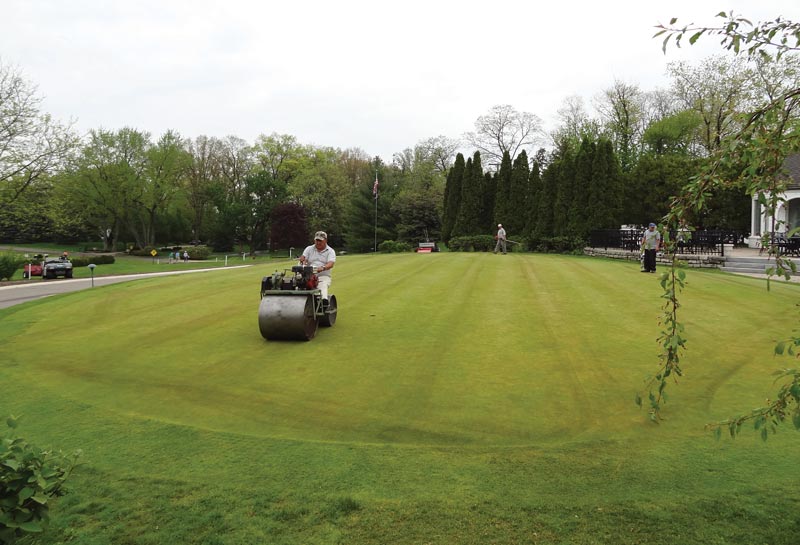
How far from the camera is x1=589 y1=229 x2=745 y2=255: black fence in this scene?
24.5 meters

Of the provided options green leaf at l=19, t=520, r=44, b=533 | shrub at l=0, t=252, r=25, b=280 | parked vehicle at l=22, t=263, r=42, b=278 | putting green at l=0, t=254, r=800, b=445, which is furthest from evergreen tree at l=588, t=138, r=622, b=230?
parked vehicle at l=22, t=263, r=42, b=278

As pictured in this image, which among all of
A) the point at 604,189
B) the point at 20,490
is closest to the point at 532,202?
the point at 604,189

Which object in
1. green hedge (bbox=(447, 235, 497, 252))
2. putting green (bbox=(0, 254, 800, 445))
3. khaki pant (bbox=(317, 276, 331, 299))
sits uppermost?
green hedge (bbox=(447, 235, 497, 252))

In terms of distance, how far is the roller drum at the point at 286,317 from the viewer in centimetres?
921

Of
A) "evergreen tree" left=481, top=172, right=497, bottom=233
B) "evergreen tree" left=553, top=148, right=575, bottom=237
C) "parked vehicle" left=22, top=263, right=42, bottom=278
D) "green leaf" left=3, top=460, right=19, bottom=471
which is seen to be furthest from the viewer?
"evergreen tree" left=481, top=172, right=497, bottom=233

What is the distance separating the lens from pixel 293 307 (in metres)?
9.29

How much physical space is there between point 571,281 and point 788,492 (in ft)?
36.0

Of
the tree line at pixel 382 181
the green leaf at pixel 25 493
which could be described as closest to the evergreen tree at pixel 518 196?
the tree line at pixel 382 181

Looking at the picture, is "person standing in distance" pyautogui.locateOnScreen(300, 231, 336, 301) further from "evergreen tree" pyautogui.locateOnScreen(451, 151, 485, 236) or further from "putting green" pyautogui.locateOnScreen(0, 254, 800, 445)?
"evergreen tree" pyautogui.locateOnScreen(451, 151, 485, 236)

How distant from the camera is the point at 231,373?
814 cm

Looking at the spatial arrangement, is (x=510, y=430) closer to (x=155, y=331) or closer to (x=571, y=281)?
(x=155, y=331)

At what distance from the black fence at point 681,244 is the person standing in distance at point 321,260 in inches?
622

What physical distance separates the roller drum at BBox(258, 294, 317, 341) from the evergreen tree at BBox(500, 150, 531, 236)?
1246 inches

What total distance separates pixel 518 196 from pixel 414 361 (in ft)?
108
